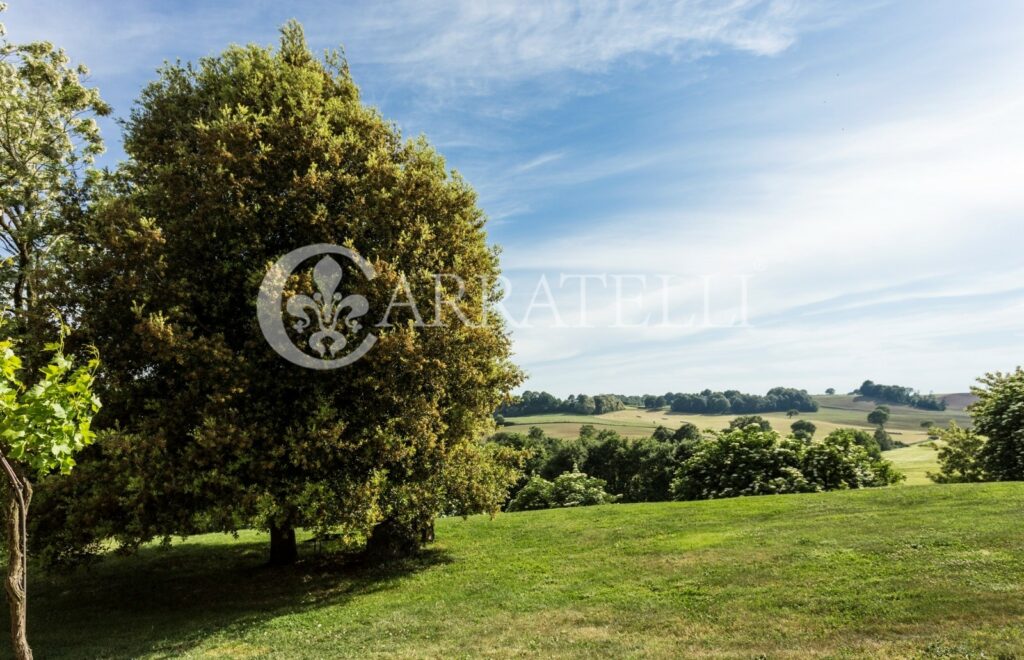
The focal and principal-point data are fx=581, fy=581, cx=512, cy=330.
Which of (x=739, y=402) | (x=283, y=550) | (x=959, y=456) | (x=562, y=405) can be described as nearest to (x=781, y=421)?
(x=739, y=402)

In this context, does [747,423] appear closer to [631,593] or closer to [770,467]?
[770,467]

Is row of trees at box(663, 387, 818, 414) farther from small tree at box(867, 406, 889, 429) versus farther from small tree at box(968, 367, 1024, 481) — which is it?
small tree at box(968, 367, 1024, 481)

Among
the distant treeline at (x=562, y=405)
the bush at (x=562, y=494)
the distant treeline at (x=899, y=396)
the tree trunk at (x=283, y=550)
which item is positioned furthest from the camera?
the distant treeline at (x=899, y=396)

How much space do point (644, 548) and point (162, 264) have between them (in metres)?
14.6

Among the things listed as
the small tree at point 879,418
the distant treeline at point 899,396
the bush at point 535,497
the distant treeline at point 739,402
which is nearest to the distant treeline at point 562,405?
the distant treeline at point 739,402

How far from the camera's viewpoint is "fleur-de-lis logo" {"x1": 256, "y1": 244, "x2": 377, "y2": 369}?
14.0m

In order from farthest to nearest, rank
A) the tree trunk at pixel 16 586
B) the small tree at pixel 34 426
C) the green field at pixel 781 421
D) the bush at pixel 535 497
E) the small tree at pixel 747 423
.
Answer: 1. the green field at pixel 781 421
2. the small tree at pixel 747 423
3. the bush at pixel 535 497
4. the tree trunk at pixel 16 586
5. the small tree at pixel 34 426

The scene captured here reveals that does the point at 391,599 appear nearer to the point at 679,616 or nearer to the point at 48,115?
the point at 679,616

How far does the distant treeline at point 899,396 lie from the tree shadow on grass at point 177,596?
170 metres

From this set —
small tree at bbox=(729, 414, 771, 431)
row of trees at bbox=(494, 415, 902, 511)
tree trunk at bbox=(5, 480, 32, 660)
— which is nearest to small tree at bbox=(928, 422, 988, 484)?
row of trees at bbox=(494, 415, 902, 511)

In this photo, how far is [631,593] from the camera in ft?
41.8

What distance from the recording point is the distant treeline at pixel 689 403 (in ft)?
447

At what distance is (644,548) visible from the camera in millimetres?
16359

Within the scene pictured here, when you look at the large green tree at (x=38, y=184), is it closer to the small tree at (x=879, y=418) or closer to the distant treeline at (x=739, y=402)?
the small tree at (x=879, y=418)
